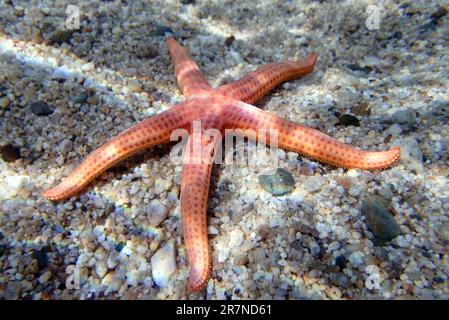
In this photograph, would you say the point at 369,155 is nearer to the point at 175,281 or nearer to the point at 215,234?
the point at 215,234

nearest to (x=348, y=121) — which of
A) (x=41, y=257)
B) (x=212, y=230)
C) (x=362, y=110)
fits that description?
(x=362, y=110)

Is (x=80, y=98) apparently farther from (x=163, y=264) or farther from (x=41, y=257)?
(x=163, y=264)

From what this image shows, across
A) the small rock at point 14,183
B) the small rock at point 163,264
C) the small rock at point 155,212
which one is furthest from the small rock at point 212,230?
the small rock at point 14,183

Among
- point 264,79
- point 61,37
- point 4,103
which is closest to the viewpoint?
point 4,103

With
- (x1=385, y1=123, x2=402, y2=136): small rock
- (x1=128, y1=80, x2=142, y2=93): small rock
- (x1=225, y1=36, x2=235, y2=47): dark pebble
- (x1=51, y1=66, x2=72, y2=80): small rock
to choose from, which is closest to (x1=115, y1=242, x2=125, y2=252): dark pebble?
(x1=128, y1=80, x2=142, y2=93): small rock

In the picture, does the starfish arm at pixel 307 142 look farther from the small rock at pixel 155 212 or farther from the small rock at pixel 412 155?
the small rock at pixel 155 212

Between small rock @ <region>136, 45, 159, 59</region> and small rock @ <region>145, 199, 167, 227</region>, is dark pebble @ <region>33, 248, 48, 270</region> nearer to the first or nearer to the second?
small rock @ <region>145, 199, 167, 227</region>
